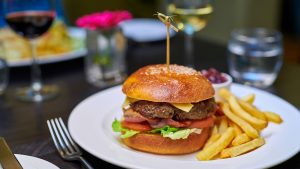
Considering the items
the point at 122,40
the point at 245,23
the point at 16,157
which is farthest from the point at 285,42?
the point at 16,157

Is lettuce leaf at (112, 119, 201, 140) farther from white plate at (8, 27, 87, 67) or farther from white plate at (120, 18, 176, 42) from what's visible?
white plate at (120, 18, 176, 42)

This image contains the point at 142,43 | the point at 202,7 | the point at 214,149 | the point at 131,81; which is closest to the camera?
the point at 214,149

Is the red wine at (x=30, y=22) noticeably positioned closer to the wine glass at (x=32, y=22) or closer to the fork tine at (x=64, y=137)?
the wine glass at (x=32, y=22)

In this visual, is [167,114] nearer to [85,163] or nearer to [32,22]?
[85,163]

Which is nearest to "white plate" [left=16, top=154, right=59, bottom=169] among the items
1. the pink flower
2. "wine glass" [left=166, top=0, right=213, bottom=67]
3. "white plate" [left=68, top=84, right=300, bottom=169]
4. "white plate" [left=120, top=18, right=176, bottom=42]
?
"white plate" [left=68, top=84, right=300, bottom=169]

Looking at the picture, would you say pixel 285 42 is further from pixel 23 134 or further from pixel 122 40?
pixel 23 134

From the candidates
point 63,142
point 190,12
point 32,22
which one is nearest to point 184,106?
point 63,142
